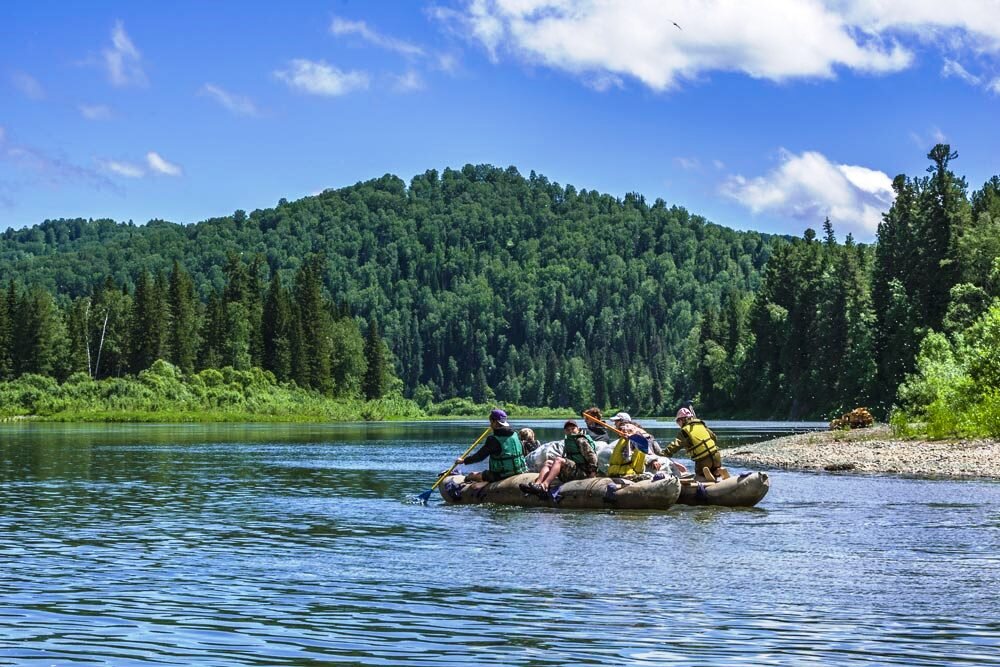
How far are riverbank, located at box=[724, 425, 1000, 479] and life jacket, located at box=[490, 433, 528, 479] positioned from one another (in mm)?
13848

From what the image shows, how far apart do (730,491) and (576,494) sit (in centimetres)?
348

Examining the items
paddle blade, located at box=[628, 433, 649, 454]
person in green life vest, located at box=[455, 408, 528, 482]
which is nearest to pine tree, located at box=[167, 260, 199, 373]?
person in green life vest, located at box=[455, 408, 528, 482]

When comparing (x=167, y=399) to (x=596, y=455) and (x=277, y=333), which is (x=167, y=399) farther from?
(x=596, y=455)

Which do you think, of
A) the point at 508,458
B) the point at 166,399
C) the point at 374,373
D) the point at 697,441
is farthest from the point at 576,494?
the point at 374,373

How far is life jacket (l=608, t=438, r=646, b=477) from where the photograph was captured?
29422mm

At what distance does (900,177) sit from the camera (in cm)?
11106

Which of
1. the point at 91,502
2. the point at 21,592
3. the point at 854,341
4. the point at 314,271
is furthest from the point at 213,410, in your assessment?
the point at 21,592

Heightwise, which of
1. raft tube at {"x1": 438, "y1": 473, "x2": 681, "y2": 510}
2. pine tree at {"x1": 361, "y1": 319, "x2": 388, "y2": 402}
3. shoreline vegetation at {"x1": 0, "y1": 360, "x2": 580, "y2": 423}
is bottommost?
raft tube at {"x1": 438, "y1": 473, "x2": 681, "y2": 510}

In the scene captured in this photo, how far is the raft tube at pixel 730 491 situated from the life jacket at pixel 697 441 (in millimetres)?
988

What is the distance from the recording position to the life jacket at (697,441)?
30.5 meters

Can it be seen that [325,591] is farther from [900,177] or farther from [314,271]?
[314,271]

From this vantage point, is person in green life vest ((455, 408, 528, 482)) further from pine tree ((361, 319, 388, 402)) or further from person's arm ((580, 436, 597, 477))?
pine tree ((361, 319, 388, 402))

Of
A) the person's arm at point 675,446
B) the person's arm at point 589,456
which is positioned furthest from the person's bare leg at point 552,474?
the person's arm at point 675,446

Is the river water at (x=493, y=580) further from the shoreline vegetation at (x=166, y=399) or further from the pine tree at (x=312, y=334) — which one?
the pine tree at (x=312, y=334)
